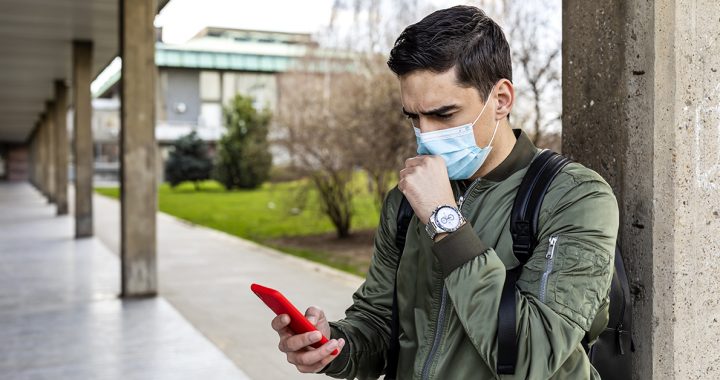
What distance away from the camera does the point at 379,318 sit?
2.18 meters

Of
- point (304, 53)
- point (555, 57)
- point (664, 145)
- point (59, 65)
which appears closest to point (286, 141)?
point (304, 53)

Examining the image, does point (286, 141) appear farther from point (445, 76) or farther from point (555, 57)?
point (445, 76)

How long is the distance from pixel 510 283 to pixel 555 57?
9.03 m

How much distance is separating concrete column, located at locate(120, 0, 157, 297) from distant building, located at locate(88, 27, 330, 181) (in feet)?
177

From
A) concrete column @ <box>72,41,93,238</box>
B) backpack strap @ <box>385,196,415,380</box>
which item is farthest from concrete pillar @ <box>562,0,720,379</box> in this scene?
concrete column @ <box>72,41,93,238</box>

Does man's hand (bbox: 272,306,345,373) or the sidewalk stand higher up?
man's hand (bbox: 272,306,345,373)

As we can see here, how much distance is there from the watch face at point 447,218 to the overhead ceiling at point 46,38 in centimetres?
1210

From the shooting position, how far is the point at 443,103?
1.83 metres

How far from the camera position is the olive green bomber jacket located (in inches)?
64.6

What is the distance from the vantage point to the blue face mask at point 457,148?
1.86 metres

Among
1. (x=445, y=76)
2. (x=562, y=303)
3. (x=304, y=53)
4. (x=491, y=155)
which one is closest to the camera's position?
(x=562, y=303)

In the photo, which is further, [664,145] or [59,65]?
[59,65]

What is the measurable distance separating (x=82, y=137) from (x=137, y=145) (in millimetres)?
9164

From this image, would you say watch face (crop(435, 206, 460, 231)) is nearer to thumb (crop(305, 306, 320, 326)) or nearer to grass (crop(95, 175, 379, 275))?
thumb (crop(305, 306, 320, 326))
